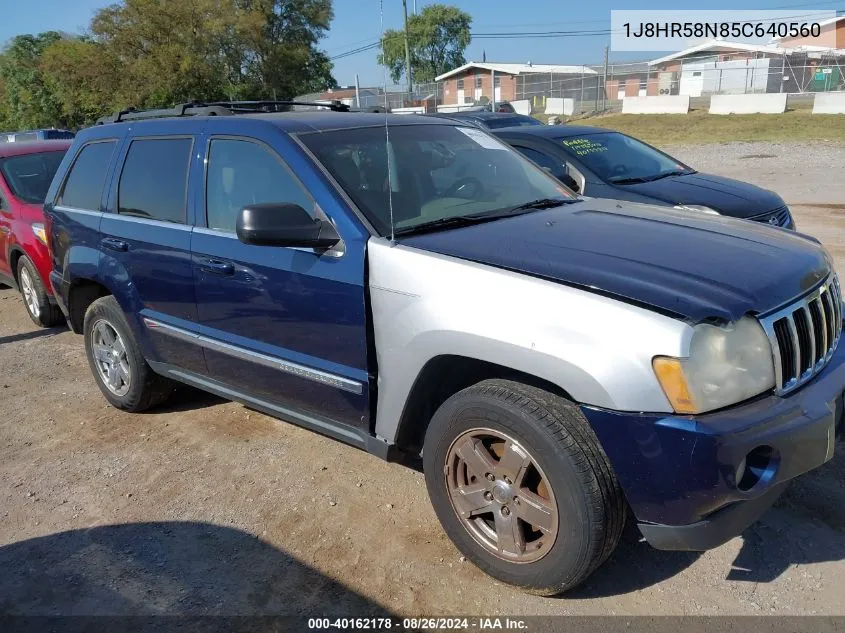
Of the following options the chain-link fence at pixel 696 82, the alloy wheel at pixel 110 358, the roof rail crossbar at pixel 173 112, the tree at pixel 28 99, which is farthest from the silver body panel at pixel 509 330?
the tree at pixel 28 99

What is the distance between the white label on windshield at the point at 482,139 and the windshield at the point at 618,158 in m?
3.00

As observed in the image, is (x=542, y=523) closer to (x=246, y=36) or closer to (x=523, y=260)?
(x=523, y=260)

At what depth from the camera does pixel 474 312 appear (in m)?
2.68

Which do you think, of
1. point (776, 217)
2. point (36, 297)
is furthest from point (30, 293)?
point (776, 217)

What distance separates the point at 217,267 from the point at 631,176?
4809 millimetres

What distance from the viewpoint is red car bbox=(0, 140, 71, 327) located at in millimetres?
6641

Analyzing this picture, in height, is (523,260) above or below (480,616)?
above

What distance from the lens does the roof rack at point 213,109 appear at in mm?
4266

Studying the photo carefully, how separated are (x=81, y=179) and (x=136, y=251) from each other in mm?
1110

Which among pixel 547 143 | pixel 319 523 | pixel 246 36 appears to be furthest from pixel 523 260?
pixel 246 36

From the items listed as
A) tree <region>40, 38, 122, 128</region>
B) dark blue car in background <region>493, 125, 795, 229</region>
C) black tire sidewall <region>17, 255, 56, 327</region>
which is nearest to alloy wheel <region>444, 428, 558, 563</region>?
dark blue car in background <region>493, 125, 795, 229</region>

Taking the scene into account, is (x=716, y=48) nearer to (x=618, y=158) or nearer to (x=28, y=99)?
(x=28, y=99)

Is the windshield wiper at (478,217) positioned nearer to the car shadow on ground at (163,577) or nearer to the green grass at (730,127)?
the car shadow on ground at (163,577)

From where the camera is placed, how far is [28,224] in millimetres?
6660
